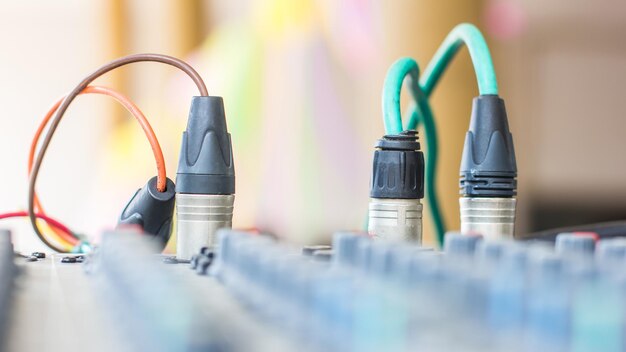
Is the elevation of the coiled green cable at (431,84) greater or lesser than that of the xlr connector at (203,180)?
greater

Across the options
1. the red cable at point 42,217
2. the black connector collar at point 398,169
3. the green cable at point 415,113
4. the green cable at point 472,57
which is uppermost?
the green cable at point 472,57

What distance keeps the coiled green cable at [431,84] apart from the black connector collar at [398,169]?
37mm

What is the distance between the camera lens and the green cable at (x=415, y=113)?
626 millimetres

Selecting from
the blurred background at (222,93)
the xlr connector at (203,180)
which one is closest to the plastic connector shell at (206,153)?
the xlr connector at (203,180)

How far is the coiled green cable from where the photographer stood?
627 millimetres

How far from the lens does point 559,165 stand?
2949 mm

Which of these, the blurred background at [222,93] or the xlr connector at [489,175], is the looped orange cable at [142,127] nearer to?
the xlr connector at [489,175]

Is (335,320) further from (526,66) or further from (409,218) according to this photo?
(526,66)

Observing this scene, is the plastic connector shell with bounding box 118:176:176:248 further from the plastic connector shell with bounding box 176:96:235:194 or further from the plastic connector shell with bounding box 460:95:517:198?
the plastic connector shell with bounding box 460:95:517:198

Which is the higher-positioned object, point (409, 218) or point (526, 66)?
point (526, 66)

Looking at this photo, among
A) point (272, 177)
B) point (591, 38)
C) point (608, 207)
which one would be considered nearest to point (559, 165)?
point (608, 207)

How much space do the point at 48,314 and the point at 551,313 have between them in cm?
19

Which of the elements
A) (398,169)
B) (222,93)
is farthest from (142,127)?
(222,93)

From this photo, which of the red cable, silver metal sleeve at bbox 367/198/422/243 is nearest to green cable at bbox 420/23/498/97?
silver metal sleeve at bbox 367/198/422/243
